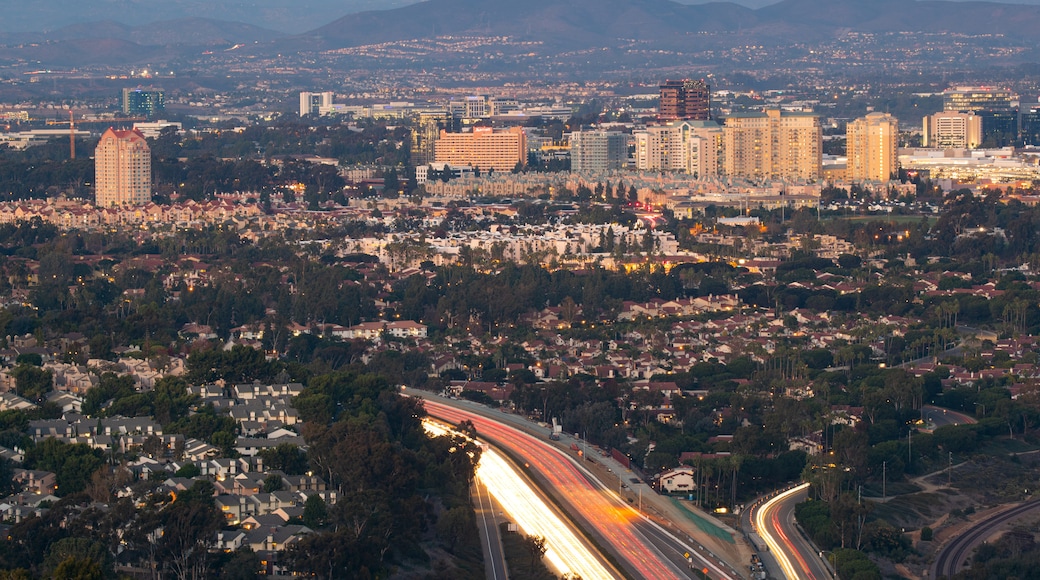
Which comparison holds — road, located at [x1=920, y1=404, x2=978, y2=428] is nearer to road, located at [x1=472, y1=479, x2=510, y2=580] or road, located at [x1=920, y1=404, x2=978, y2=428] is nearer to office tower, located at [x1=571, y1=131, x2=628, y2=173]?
road, located at [x1=472, y1=479, x2=510, y2=580]

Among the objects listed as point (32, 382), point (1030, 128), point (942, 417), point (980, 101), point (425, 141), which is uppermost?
point (980, 101)

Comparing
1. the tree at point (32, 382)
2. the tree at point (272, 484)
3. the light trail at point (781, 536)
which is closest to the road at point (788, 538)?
the light trail at point (781, 536)

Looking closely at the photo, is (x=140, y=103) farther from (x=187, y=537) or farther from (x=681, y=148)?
(x=187, y=537)

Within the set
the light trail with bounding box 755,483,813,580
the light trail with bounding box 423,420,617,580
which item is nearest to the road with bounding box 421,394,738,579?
the light trail with bounding box 423,420,617,580

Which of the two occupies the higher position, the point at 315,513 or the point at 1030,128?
the point at 1030,128

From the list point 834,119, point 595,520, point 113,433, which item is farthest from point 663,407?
point 834,119

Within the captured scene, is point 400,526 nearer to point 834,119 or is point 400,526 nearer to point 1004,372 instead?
point 1004,372

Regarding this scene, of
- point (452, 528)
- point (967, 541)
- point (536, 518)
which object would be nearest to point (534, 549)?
point (452, 528)
